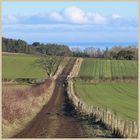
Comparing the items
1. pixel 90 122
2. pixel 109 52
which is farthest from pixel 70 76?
pixel 90 122

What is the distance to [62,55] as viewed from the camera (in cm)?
10606

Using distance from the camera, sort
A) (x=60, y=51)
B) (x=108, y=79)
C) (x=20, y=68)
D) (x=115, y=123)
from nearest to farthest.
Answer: (x=115, y=123)
(x=108, y=79)
(x=20, y=68)
(x=60, y=51)

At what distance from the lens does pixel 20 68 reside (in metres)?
82.2

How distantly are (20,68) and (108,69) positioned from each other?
17.8 m

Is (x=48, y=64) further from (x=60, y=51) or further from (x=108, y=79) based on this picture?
(x=60, y=51)

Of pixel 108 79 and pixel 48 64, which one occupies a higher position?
pixel 48 64

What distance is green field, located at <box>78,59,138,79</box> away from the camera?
250 ft

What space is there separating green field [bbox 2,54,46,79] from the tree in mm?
864

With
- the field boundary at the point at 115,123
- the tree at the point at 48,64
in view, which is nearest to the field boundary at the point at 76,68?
the tree at the point at 48,64

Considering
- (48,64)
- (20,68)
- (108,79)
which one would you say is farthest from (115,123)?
(48,64)

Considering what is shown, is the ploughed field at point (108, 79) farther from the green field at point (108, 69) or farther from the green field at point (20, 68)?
the green field at point (20, 68)

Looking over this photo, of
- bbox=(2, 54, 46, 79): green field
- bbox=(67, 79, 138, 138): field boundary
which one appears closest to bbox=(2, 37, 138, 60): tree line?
bbox=(2, 54, 46, 79): green field

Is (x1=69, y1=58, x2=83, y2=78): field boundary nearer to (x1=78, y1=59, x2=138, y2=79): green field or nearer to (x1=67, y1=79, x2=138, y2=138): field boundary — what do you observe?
(x1=78, y1=59, x2=138, y2=79): green field

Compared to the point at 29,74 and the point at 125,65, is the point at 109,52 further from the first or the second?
the point at 29,74
